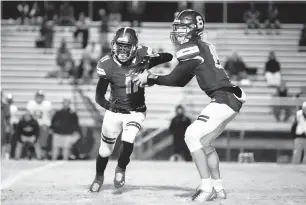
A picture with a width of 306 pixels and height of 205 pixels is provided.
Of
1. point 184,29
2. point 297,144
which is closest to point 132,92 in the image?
point 184,29

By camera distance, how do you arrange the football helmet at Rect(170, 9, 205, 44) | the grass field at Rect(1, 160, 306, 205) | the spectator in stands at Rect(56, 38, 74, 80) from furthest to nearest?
the spectator in stands at Rect(56, 38, 74, 80), the grass field at Rect(1, 160, 306, 205), the football helmet at Rect(170, 9, 205, 44)

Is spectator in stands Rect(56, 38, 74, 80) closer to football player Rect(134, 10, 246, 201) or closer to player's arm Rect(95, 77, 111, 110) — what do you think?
player's arm Rect(95, 77, 111, 110)

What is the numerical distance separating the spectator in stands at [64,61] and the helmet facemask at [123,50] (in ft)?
35.3

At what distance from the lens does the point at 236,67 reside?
736 inches

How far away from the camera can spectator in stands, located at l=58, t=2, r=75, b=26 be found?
22.2 meters

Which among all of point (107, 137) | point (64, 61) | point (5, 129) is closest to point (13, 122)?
point (5, 129)

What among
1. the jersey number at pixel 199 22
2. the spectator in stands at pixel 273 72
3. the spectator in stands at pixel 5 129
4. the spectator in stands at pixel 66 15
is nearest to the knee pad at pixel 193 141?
the jersey number at pixel 199 22

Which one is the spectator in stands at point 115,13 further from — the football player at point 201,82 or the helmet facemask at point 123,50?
the football player at point 201,82

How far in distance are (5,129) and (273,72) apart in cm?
681

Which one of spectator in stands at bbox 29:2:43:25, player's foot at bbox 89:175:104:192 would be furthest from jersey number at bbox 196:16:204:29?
spectator in stands at bbox 29:2:43:25

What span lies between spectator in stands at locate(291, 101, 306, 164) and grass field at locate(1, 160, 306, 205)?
81.2 inches

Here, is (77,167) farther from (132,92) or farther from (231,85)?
(231,85)

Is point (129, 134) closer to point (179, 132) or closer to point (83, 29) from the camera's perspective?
point (179, 132)

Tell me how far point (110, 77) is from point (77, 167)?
12.5 ft
